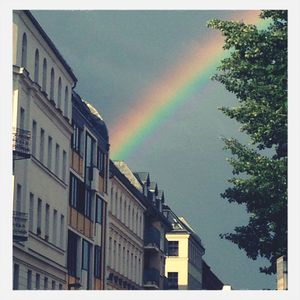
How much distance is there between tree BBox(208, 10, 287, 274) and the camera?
38.6m

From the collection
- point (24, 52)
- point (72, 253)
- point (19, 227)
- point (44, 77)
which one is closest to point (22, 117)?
point (24, 52)

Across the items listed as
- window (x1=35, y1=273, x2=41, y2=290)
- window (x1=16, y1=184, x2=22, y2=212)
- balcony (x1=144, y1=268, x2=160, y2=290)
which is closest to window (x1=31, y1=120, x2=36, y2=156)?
window (x1=16, y1=184, x2=22, y2=212)

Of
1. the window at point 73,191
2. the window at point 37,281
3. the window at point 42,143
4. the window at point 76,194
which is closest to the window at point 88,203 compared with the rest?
the window at point 76,194

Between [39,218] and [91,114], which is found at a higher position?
[91,114]

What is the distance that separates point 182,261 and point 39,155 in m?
40.3

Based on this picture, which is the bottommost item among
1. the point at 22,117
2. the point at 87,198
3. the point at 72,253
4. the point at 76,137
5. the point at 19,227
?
the point at 19,227

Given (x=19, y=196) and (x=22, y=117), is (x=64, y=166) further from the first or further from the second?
(x=19, y=196)

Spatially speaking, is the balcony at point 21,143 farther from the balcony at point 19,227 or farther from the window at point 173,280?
the window at point 173,280

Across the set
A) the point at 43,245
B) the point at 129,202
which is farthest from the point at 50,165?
the point at 129,202

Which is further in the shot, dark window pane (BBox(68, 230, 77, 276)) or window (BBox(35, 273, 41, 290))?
dark window pane (BBox(68, 230, 77, 276))

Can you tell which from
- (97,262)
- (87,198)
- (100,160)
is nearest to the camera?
(87,198)

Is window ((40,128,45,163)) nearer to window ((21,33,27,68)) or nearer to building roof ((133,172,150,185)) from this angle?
window ((21,33,27,68))

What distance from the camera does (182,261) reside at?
286ft

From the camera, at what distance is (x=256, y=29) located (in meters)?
38.4
